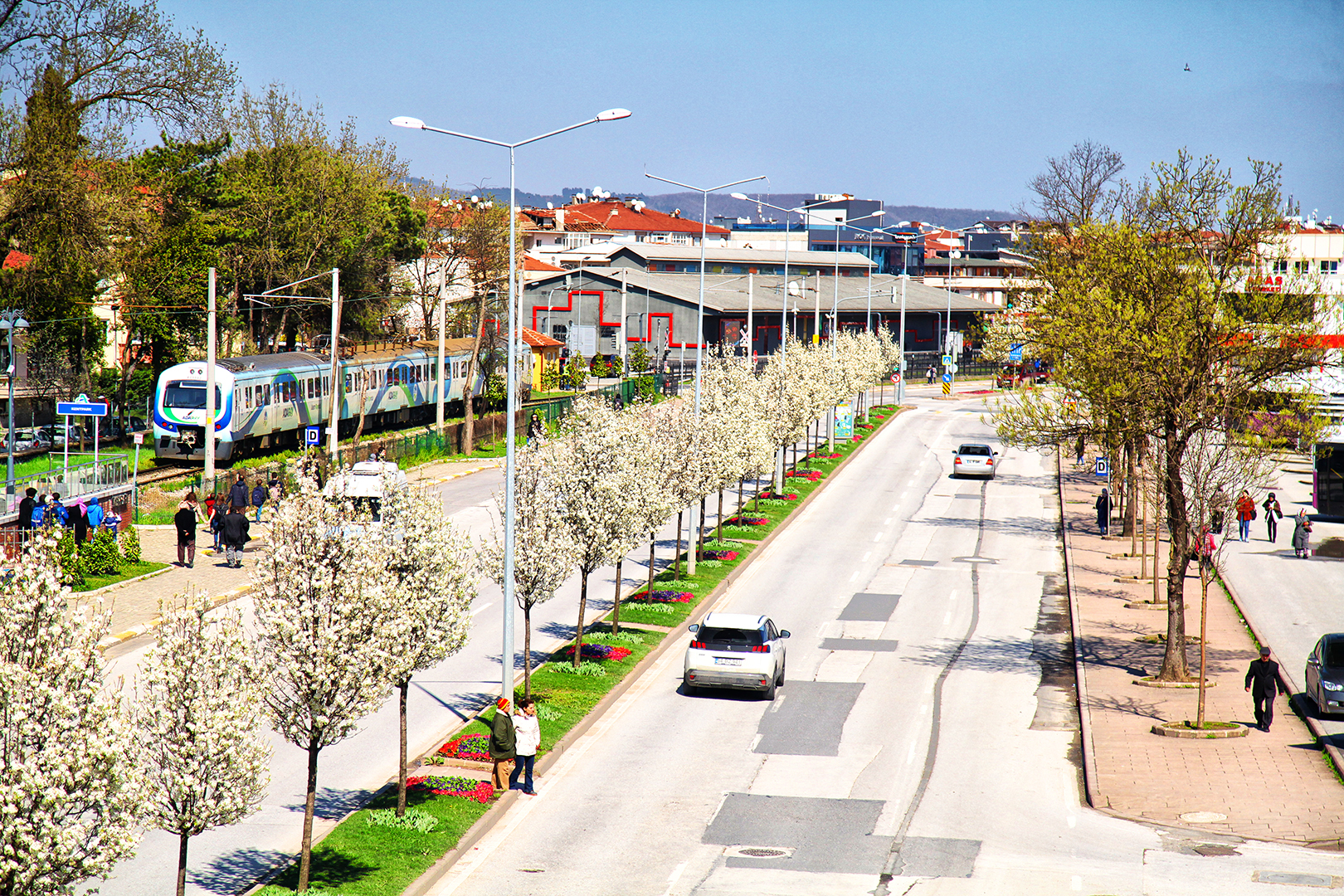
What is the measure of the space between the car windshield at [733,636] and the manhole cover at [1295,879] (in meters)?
Result: 10.6

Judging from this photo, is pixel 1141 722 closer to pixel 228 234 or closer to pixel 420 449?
pixel 420 449

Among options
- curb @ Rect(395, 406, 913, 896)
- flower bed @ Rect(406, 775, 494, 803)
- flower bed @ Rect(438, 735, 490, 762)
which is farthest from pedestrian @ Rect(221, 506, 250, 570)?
flower bed @ Rect(406, 775, 494, 803)

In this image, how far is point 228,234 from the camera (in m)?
58.5

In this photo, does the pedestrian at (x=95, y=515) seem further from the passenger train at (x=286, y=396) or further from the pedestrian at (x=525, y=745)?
the pedestrian at (x=525, y=745)

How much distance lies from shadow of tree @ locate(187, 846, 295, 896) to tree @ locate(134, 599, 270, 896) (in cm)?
274

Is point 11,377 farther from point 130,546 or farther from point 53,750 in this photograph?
point 53,750

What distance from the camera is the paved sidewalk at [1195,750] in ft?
63.0

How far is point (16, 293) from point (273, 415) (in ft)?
33.5

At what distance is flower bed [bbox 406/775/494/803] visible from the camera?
19047mm

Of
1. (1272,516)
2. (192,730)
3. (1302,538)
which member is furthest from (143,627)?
(1272,516)

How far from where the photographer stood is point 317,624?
15.0 metres

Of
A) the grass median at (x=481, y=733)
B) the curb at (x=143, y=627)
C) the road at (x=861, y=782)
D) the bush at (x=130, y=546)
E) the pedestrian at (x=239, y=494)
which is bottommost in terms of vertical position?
the road at (x=861, y=782)

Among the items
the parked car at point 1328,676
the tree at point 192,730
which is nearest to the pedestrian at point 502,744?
the tree at point 192,730

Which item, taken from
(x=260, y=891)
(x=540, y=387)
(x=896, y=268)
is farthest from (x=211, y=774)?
(x=896, y=268)
